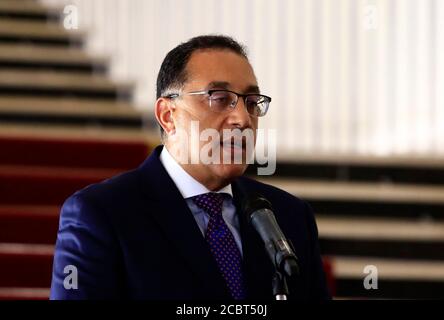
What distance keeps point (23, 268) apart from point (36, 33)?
197 centimetres

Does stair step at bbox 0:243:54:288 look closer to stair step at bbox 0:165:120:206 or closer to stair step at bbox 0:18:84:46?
stair step at bbox 0:165:120:206

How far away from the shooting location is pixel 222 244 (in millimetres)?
1672

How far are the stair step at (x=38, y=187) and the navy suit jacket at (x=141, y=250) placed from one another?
1814 millimetres

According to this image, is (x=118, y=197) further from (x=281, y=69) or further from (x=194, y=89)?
(x=281, y=69)

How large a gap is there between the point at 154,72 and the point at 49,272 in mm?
1832

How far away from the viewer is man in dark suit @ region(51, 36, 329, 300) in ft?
5.19

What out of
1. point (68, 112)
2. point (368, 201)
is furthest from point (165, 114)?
point (68, 112)

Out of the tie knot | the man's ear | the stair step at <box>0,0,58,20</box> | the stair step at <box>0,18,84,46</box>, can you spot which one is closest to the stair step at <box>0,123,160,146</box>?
the stair step at <box>0,18,84,46</box>

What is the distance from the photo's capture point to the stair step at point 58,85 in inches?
173

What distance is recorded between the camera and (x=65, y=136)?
12.7 ft

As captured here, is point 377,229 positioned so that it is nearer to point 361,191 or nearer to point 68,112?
point 361,191

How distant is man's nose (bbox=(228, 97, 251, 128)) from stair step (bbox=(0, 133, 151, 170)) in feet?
7.00

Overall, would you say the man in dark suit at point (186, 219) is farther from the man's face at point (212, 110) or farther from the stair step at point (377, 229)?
the stair step at point (377, 229)
